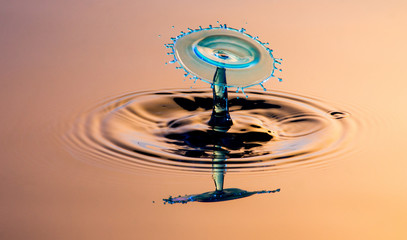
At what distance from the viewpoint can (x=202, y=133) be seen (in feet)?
8.45

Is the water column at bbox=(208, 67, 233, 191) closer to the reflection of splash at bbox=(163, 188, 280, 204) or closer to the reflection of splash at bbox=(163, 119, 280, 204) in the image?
the reflection of splash at bbox=(163, 119, 280, 204)

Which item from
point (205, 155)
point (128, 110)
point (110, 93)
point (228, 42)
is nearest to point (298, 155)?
point (205, 155)

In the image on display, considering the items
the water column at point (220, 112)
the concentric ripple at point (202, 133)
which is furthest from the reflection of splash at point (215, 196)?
the water column at point (220, 112)

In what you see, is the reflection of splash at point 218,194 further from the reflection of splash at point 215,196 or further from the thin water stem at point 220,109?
the thin water stem at point 220,109

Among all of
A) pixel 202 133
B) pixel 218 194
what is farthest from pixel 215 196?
pixel 202 133

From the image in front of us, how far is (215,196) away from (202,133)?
0.60 m

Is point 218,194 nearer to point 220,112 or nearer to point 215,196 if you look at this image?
point 215,196

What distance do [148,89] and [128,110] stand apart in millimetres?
261

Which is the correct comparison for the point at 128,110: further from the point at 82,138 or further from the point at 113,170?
the point at 113,170

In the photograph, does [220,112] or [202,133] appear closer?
[202,133]

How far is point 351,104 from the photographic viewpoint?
9.50 feet

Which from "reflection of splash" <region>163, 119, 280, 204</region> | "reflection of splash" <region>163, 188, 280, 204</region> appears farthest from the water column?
"reflection of splash" <region>163, 188, 280, 204</region>

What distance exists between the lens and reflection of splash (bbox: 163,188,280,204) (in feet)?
6.46

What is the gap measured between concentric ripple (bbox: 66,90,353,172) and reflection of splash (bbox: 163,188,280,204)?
0.17 m
